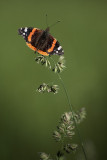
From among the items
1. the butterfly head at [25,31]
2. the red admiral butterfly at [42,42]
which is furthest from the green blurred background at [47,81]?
the butterfly head at [25,31]

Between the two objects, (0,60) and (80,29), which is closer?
(0,60)

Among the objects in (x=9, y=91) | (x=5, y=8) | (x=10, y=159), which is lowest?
(x=10, y=159)

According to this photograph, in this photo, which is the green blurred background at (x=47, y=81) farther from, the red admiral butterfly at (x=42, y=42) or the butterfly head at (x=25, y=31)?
the butterfly head at (x=25, y=31)

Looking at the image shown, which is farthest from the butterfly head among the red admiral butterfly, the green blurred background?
the green blurred background

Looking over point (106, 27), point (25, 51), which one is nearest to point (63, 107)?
point (25, 51)

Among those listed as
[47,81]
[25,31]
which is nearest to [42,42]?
Result: [25,31]

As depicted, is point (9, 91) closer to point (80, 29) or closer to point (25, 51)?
point (25, 51)

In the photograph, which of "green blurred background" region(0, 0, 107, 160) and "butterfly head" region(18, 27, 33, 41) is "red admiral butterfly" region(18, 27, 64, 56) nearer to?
"butterfly head" region(18, 27, 33, 41)
